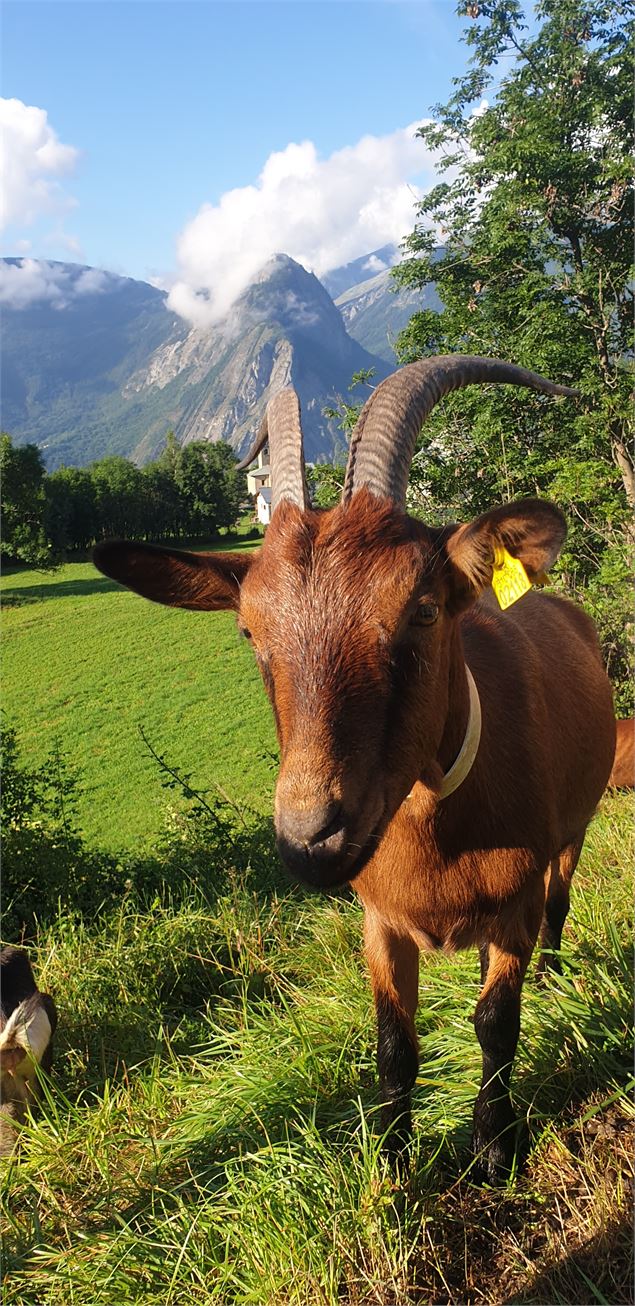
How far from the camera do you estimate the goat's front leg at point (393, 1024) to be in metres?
2.87

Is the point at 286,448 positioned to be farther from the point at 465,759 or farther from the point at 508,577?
the point at 465,759

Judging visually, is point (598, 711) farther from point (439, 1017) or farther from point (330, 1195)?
point (330, 1195)

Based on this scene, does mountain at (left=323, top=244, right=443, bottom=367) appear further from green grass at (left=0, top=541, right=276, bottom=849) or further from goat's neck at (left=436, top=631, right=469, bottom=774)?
goat's neck at (left=436, top=631, right=469, bottom=774)

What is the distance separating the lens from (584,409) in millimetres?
12039

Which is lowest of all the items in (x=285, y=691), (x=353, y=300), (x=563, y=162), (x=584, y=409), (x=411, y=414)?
(x=285, y=691)

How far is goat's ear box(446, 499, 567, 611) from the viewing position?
84.0 inches

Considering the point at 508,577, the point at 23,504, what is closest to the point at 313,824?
the point at 508,577

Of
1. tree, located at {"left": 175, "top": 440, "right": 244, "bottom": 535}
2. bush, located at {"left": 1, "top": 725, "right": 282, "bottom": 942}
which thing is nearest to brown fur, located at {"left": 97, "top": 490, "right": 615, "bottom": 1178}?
bush, located at {"left": 1, "top": 725, "right": 282, "bottom": 942}

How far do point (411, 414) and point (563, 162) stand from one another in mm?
13350

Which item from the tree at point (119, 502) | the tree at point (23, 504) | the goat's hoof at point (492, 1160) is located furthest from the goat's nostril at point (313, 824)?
the tree at point (119, 502)

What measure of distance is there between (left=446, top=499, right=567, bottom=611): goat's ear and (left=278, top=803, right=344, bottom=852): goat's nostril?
2.81 feet

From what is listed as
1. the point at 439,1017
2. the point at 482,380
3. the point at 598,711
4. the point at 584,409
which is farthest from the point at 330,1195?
the point at 584,409

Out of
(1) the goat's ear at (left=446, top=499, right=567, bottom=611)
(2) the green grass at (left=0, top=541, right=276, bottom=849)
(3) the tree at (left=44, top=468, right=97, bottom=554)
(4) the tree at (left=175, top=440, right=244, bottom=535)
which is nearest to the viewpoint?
(1) the goat's ear at (left=446, top=499, right=567, bottom=611)

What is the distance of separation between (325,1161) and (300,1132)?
27 centimetres
